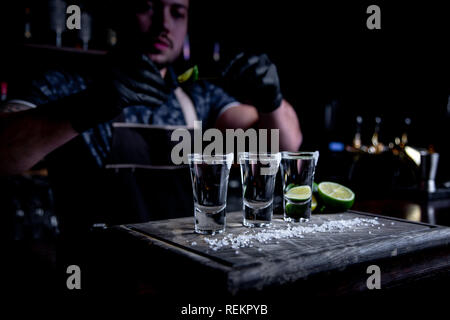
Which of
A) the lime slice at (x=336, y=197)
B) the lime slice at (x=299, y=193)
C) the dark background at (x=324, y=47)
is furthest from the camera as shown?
the dark background at (x=324, y=47)

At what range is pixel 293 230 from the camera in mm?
1047

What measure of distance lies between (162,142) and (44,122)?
65 centimetres

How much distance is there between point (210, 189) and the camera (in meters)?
1.01

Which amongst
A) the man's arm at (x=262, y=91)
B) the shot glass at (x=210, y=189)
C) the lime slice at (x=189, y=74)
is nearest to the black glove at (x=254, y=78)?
the man's arm at (x=262, y=91)

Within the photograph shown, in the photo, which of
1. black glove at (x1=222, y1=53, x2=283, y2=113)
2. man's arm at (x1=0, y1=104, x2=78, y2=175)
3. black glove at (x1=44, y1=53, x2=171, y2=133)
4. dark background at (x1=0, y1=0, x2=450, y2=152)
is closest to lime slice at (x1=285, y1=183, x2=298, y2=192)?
black glove at (x1=222, y1=53, x2=283, y2=113)

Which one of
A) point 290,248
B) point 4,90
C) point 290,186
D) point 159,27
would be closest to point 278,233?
point 290,248

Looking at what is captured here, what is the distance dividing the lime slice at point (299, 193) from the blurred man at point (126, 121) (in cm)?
55

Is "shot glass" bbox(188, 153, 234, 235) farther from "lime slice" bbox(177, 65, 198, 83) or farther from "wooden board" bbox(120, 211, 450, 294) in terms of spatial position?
"lime slice" bbox(177, 65, 198, 83)

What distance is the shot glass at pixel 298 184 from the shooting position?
1.18 metres

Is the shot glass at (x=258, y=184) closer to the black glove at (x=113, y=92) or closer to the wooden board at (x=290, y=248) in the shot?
the wooden board at (x=290, y=248)

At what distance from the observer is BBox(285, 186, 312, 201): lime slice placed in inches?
46.2

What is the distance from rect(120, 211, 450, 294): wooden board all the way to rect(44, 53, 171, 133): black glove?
55 centimetres

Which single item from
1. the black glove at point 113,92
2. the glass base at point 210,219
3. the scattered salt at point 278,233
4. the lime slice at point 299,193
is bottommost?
the scattered salt at point 278,233

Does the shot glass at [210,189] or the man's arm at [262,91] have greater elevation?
the man's arm at [262,91]
